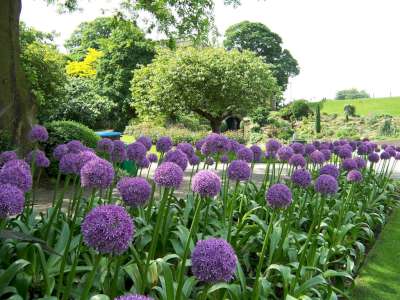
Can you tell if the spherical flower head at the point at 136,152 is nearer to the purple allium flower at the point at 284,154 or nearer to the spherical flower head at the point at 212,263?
the purple allium flower at the point at 284,154

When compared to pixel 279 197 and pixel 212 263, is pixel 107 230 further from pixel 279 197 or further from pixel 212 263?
pixel 279 197

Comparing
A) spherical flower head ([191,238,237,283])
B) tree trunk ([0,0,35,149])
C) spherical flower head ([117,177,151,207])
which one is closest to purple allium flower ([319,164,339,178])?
spherical flower head ([117,177,151,207])

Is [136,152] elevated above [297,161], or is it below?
above

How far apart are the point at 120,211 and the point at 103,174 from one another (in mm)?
707

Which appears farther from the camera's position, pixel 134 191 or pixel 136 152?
pixel 136 152

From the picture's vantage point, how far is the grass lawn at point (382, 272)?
4523 mm

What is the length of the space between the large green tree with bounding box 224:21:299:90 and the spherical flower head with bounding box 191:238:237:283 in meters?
62.4

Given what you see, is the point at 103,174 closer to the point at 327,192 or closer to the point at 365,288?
the point at 327,192

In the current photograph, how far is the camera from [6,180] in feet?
8.84

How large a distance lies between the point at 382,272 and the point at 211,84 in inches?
817

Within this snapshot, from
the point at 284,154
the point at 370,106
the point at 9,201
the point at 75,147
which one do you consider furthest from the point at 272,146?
the point at 370,106

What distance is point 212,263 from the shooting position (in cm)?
201

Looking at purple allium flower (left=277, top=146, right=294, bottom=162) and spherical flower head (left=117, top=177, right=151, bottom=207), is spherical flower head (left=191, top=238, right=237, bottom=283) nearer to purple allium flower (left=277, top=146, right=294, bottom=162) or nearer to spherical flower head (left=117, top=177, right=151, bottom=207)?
spherical flower head (left=117, top=177, right=151, bottom=207)

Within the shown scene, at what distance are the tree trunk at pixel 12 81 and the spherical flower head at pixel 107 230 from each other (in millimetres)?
6154
